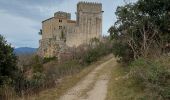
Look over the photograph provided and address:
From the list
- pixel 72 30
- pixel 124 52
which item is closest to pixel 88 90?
pixel 124 52

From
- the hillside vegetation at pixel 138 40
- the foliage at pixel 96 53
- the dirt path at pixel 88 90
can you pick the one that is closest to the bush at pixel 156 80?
the hillside vegetation at pixel 138 40

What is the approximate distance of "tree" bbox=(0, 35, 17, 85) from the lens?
20.6 m

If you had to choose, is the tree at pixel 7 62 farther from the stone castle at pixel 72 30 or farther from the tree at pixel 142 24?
the stone castle at pixel 72 30

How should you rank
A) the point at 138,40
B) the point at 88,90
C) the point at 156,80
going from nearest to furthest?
the point at 156,80
the point at 88,90
the point at 138,40

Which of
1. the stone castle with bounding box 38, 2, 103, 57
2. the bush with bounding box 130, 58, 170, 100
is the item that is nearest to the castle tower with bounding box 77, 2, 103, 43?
the stone castle with bounding box 38, 2, 103, 57

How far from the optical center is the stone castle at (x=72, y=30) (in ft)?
236

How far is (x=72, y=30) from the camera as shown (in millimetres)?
74375

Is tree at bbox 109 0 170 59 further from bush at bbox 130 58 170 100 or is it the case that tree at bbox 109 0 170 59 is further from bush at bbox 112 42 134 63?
bush at bbox 130 58 170 100

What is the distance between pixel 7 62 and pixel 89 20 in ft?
182

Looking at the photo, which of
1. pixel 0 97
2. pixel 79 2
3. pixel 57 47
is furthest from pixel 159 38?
pixel 79 2

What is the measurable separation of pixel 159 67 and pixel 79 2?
201 ft

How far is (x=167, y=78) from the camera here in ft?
58.4

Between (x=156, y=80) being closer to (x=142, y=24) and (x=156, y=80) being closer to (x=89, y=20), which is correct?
(x=142, y=24)

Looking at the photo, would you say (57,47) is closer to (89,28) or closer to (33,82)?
(89,28)
